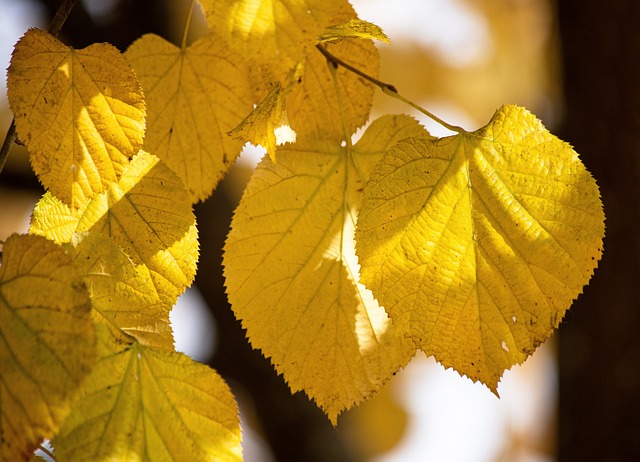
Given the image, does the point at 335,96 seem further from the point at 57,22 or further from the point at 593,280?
the point at 593,280

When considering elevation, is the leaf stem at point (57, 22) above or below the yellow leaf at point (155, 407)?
above

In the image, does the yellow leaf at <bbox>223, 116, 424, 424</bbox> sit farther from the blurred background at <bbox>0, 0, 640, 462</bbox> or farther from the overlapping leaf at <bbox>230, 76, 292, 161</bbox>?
the blurred background at <bbox>0, 0, 640, 462</bbox>

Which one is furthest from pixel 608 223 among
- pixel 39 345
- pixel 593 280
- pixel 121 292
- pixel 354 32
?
pixel 39 345

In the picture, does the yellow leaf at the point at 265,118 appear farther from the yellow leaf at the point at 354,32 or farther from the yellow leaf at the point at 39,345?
the yellow leaf at the point at 39,345

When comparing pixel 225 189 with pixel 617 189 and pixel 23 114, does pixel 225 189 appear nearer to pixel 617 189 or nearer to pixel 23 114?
pixel 617 189

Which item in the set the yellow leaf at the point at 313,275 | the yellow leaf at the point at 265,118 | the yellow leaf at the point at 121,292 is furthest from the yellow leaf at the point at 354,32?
the yellow leaf at the point at 121,292
